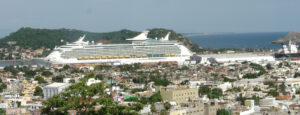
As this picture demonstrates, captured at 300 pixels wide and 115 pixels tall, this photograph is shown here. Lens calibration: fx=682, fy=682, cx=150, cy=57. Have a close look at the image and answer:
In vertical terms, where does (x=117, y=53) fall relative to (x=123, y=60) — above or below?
above

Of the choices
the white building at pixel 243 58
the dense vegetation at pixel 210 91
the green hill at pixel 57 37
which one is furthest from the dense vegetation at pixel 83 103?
the green hill at pixel 57 37

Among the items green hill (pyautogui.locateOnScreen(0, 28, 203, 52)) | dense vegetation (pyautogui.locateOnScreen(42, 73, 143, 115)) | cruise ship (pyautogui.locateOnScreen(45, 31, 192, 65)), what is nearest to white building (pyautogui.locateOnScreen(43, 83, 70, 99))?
dense vegetation (pyautogui.locateOnScreen(42, 73, 143, 115))

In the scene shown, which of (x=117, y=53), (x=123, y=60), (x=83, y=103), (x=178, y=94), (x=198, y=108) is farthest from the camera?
(x=117, y=53)

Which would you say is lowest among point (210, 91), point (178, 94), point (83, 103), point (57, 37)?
point (210, 91)

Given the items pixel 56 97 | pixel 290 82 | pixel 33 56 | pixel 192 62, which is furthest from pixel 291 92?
pixel 33 56

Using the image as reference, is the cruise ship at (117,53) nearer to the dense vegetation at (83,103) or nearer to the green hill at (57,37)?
the green hill at (57,37)

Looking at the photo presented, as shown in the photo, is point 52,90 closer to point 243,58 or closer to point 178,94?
point 178,94

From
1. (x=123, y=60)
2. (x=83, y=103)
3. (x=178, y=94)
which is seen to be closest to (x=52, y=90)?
(x=178, y=94)
